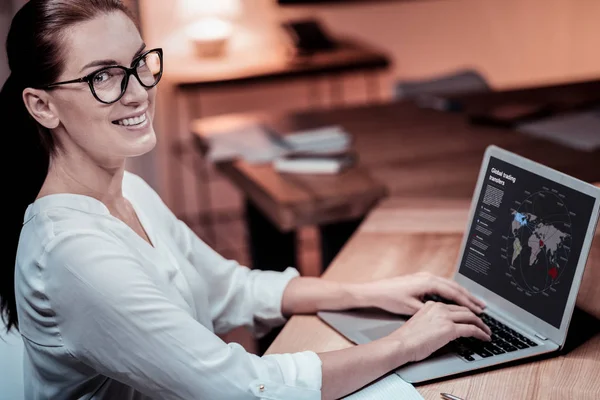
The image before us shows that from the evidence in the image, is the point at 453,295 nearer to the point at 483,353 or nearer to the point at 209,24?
the point at 483,353

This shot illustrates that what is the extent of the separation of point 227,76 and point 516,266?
299cm

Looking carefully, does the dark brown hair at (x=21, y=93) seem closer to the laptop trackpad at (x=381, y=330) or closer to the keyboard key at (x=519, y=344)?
the laptop trackpad at (x=381, y=330)

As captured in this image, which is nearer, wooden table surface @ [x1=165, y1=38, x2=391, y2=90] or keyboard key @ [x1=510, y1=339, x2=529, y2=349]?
keyboard key @ [x1=510, y1=339, x2=529, y2=349]

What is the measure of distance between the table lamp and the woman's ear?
3292 mm

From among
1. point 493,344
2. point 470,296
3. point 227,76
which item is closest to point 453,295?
point 470,296

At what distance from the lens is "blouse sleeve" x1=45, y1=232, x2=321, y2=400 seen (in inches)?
46.8

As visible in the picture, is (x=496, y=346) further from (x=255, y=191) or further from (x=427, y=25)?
(x=427, y=25)

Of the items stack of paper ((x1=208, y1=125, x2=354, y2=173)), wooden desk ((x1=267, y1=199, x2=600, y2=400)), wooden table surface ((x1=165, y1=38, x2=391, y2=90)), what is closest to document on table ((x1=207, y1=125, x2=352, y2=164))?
stack of paper ((x1=208, y1=125, x2=354, y2=173))

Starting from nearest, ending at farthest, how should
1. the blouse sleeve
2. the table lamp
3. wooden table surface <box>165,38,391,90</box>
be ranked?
1. the blouse sleeve
2. wooden table surface <box>165,38,391,90</box>
3. the table lamp

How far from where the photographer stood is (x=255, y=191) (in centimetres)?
251

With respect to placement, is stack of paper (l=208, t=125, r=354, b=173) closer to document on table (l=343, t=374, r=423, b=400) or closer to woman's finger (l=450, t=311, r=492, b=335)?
woman's finger (l=450, t=311, r=492, b=335)

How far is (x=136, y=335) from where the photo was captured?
119 cm

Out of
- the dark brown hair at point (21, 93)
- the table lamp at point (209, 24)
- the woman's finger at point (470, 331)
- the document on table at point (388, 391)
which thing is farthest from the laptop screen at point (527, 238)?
the table lamp at point (209, 24)

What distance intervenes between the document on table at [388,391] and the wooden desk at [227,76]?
3096mm
